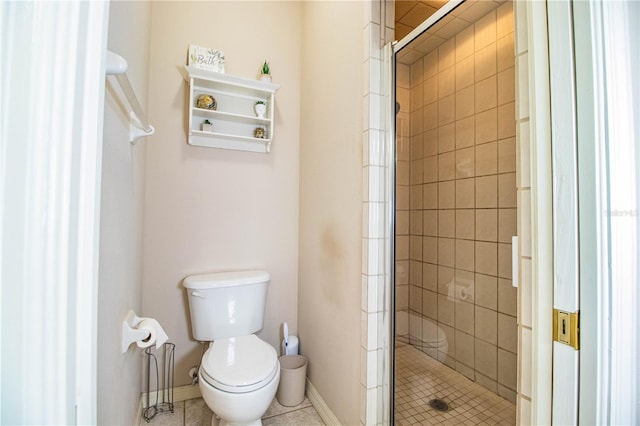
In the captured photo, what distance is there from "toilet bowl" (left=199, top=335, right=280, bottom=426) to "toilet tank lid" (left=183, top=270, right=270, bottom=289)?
342mm

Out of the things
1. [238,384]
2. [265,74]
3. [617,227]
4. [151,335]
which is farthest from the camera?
[265,74]

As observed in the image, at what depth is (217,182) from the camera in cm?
174

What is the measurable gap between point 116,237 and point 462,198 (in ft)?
4.68

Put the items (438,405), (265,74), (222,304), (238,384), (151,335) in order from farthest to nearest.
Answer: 1. (265,74)
2. (222,304)
3. (438,405)
4. (238,384)
5. (151,335)

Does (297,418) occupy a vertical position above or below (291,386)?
below

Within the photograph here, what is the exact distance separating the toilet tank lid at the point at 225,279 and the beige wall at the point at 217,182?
0.10 metres

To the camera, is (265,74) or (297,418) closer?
(297,418)

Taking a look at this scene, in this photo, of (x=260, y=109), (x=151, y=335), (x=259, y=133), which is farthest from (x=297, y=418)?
(x=260, y=109)

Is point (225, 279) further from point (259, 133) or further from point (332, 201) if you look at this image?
point (259, 133)

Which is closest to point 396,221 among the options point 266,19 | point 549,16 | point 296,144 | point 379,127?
point 379,127

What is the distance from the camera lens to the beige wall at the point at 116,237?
0.69m

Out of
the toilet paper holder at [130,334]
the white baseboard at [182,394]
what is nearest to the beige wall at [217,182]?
the white baseboard at [182,394]

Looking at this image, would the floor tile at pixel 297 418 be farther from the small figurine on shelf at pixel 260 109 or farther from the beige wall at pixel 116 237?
the small figurine on shelf at pixel 260 109

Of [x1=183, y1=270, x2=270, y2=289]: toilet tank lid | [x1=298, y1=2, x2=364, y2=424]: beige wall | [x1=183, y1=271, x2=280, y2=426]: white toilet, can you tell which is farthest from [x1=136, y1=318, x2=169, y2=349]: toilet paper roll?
[x1=298, y1=2, x2=364, y2=424]: beige wall
